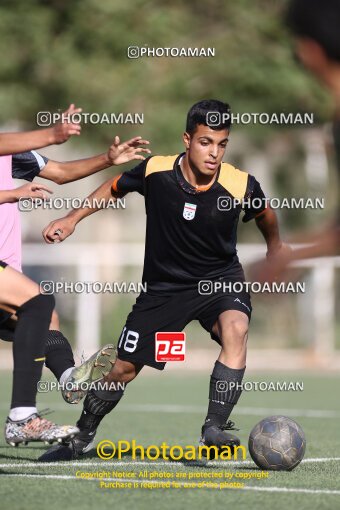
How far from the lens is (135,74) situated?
67.4ft

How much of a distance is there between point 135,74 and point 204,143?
43.9ft

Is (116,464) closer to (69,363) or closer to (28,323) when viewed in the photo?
(69,363)

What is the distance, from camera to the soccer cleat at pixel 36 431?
20.4ft

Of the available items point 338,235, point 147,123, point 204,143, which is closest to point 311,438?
point 204,143

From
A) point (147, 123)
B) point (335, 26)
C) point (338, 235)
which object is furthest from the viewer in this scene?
point (147, 123)

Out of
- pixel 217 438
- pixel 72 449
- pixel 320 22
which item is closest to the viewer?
pixel 320 22

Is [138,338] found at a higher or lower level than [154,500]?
higher

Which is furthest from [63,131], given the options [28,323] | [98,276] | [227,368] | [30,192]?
[98,276]

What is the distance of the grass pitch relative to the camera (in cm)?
561

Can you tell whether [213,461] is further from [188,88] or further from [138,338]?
[188,88]

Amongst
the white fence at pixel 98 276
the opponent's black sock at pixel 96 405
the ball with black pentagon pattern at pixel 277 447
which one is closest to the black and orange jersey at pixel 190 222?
the opponent's black sock at pixel 96 405

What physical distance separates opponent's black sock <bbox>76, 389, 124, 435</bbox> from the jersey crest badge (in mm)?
1197

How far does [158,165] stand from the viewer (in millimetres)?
7543

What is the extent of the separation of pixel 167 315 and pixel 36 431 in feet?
4.62
